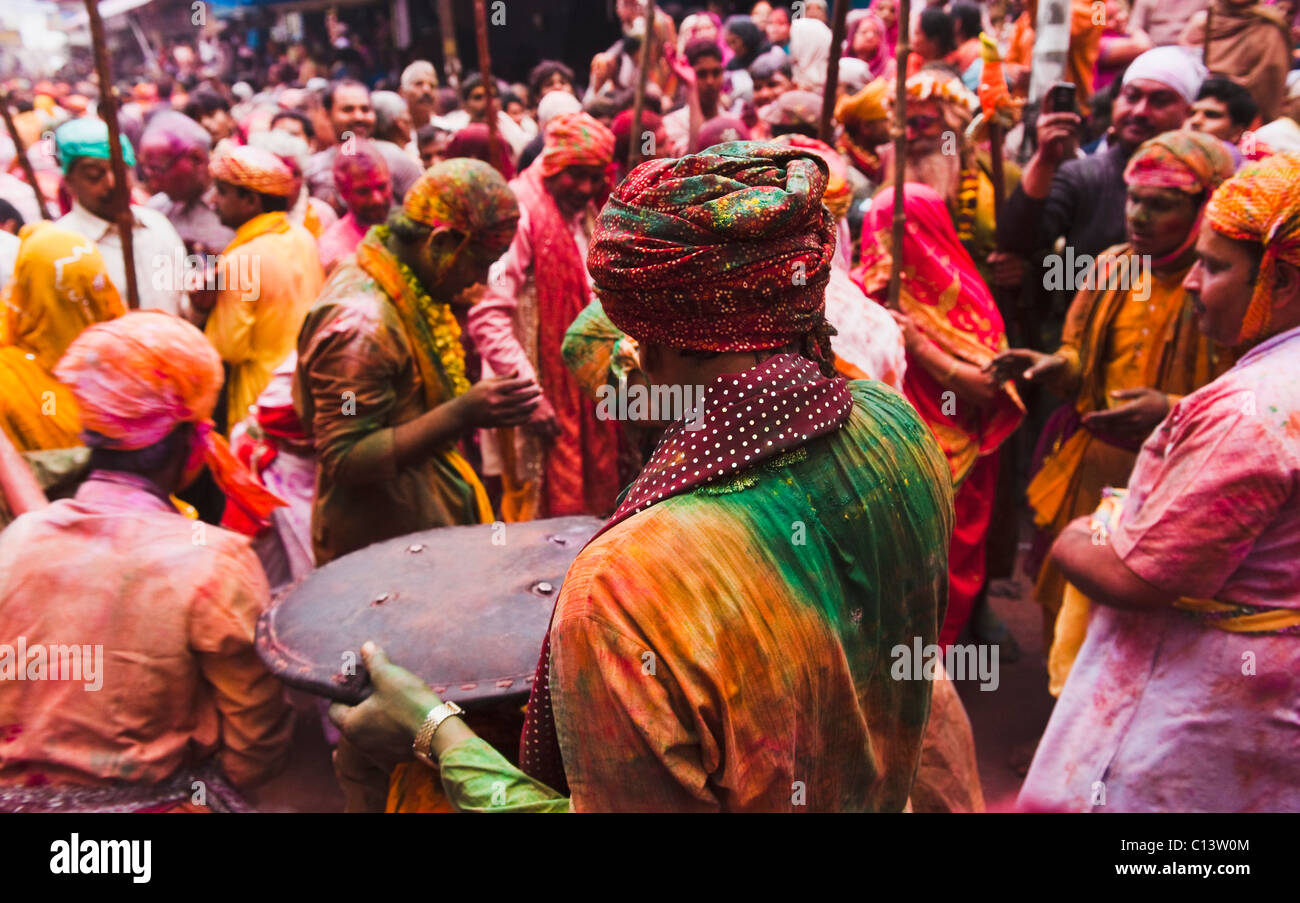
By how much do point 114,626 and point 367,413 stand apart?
1062 mm

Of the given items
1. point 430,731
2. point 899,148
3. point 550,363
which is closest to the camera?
point 430,731

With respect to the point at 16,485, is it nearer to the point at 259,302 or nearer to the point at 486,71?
the point at 259,302

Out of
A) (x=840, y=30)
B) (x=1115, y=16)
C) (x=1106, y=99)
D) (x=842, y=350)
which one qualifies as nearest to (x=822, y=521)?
(x=842, y=350)

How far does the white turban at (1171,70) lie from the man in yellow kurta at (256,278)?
13.4ft

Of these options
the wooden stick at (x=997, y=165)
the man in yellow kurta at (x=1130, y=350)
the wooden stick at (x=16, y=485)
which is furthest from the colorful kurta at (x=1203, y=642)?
the wooden stick at (x=16, y=485)

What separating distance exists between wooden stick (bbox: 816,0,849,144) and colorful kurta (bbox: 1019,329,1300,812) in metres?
2.29

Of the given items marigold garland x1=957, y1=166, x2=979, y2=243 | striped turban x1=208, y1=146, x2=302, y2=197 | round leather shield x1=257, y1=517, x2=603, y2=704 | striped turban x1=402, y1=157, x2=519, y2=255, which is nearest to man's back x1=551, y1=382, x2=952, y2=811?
round leather shield x1=257, y1=517, x2=603, y2=704

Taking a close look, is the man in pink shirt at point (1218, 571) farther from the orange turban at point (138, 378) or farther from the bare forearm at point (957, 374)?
the orange turban at point (138, 378)

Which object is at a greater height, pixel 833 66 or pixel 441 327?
pixel 833 66

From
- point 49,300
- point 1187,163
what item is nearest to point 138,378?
point 49,300

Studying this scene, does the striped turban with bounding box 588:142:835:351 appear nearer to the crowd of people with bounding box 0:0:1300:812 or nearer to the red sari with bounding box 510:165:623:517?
the crowd of people with bounding box 0:0:1300:812

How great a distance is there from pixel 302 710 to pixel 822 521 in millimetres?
3710

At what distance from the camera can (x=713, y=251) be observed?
1.42 meters

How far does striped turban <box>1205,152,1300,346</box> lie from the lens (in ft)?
7.70
